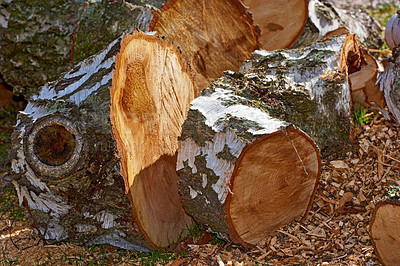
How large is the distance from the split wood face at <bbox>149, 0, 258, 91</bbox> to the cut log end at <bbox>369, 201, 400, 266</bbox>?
1746 millimetres

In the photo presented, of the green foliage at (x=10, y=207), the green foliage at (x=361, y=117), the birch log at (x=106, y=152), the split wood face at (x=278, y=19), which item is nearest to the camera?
the birch log at (x=106, y=152)

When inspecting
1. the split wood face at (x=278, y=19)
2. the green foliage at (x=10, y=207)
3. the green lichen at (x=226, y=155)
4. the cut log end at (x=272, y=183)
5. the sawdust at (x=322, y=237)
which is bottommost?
the sawdust at (x=322, y=237)

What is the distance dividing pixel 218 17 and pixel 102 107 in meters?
1.47

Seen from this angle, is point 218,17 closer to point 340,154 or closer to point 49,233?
point 340,154

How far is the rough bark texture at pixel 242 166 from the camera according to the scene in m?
2.60

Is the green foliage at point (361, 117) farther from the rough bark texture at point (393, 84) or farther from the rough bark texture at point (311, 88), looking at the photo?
the rough bark texture at point (311, 88)

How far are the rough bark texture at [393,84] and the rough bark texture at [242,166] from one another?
1.05 meters

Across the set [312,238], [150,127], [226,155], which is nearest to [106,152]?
[150,127]

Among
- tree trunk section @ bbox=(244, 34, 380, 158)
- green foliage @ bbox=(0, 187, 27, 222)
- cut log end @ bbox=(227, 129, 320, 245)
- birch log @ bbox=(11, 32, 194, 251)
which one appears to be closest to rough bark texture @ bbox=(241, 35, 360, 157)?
tree trunk section @ bbox=(244, 34, 380, 158)

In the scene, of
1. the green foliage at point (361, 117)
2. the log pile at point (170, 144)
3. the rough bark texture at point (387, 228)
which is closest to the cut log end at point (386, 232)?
the rough bark texture at point (387, 228)

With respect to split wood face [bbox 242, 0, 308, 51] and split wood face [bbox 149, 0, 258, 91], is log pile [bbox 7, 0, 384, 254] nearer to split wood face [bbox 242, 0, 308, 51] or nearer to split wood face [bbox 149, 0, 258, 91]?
split wood face [bbox 149, 0, 258, 91]

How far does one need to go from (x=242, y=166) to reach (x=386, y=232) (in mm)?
868

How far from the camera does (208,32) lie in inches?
150

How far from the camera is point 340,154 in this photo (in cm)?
343
